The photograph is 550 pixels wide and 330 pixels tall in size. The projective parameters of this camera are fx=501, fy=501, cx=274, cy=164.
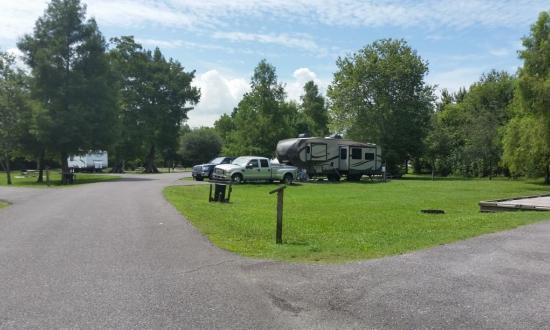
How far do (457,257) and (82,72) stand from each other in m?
36.7

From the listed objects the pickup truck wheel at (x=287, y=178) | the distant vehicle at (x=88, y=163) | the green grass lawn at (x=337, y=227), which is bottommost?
the green grass lawn at (x=337, y=227)

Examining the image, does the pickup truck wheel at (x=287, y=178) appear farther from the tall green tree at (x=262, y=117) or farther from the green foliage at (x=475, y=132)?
the green foliage at (x=475, y=132)

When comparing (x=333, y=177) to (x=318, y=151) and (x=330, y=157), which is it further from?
(x=318, y=151)

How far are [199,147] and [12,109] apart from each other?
149ft

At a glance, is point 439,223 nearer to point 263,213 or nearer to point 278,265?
point 263,213

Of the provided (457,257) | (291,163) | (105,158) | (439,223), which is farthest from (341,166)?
(105,158)

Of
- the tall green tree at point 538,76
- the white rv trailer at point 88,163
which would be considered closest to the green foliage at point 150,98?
the white rv trailer at point 88,163

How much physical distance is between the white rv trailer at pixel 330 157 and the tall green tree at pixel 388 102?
446 inches

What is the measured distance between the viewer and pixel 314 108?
3647 inches

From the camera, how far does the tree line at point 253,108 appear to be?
3575cm

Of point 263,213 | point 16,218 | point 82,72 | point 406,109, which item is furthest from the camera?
point 406,109

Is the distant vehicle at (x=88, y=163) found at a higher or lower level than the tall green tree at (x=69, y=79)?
lower

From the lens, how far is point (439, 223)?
12.2 metres

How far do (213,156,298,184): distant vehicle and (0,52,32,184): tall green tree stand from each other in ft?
52.9
